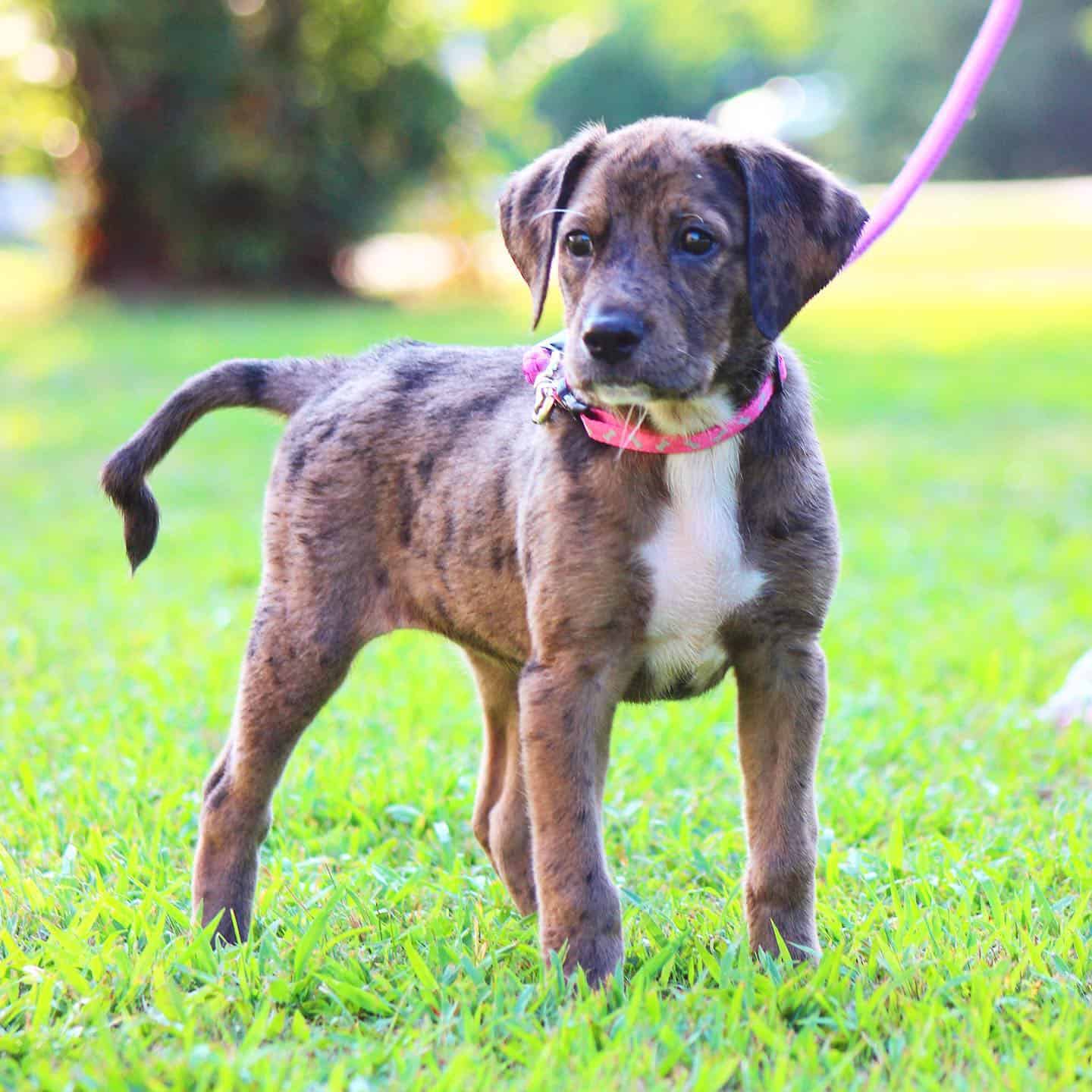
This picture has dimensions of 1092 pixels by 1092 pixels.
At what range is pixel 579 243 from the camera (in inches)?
131

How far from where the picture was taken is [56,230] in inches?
934

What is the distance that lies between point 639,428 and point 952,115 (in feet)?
5.91

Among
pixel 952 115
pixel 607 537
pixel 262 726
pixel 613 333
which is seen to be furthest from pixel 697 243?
pixel 952 115

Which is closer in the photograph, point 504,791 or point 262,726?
point 262,726

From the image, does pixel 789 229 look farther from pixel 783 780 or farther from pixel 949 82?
pixel 949 82

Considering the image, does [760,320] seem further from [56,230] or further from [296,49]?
[56,230]

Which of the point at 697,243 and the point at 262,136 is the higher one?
the point at 697,243

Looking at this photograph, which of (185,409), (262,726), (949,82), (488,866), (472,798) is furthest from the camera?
(949,82)

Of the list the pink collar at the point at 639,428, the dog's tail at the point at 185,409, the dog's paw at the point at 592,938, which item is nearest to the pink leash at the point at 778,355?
the pink collar at the point at 639,428

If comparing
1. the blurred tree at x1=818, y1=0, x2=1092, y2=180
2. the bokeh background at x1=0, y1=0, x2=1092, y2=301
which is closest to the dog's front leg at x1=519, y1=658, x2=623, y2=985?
the bokeh background at x1=0, y1=0, x2=1092, y2=301

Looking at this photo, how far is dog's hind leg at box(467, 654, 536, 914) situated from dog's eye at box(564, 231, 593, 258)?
108 cm

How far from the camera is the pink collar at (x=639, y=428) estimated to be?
3287 millimetres

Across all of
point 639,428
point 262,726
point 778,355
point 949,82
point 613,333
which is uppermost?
point 613,333

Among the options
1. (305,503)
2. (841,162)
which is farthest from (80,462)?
(841,162)
